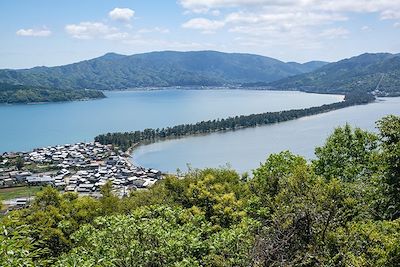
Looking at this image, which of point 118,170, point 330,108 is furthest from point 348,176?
point 330,108

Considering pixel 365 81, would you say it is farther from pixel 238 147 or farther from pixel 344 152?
pixel 344 152

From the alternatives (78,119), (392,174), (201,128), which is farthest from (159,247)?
(78,119)

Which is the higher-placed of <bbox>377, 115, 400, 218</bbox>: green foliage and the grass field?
<bbox>377, 115, 400, 218</bbox>: green foliage

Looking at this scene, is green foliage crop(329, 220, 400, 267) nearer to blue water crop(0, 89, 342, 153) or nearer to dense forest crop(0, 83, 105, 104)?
blue water crop(0, 89, 342, 153)

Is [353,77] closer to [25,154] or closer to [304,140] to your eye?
[304,140]

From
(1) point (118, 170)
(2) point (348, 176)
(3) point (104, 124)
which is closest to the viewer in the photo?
(2) point (348, 176)

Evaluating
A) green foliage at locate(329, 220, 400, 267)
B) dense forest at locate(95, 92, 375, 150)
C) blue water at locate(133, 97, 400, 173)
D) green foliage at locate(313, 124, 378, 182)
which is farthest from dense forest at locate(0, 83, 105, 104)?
green foliage at locate(329, 220, 400, 267)
